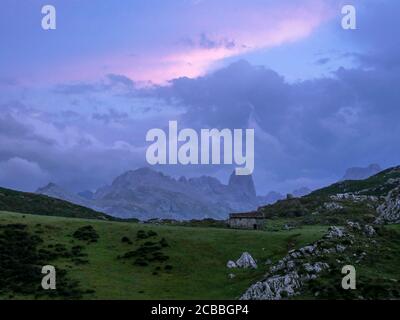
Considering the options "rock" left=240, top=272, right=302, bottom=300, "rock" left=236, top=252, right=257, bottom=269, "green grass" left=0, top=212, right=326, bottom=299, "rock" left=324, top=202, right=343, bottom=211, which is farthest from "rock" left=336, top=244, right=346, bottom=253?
"rock" left=324, top=202, right=343, bottom=211

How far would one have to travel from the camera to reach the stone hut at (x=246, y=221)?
12075 centimetres

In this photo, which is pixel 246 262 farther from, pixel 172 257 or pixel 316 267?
pixel 316 267

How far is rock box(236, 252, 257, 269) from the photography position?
88.1 metres

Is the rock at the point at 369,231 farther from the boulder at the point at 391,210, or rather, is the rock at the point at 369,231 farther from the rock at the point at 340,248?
the boulder at the point at 391,210

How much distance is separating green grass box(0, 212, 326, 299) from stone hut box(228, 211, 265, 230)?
57.0 feet

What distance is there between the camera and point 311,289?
75125mm

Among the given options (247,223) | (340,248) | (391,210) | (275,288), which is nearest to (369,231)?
(340,248)

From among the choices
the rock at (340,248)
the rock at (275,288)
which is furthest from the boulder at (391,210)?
the rock at (275,288)

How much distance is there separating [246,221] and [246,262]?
33.1 meters
